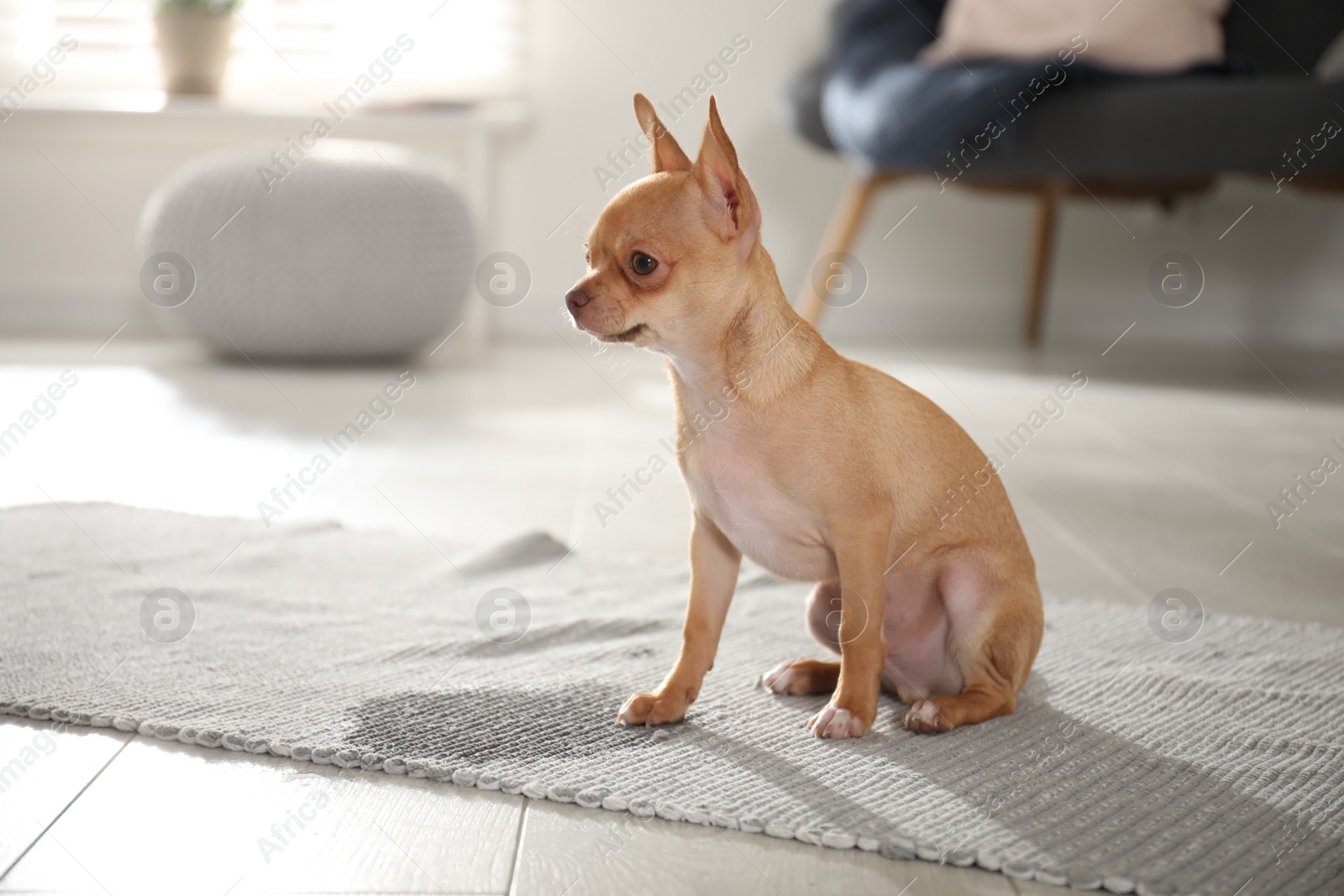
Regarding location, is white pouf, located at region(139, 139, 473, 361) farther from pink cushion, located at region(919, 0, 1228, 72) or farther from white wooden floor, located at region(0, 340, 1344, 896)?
pink cushion, located at region(919, 0, 1228, 72)

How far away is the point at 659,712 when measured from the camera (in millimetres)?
1239

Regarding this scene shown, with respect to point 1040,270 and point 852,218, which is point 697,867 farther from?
point 1040,270

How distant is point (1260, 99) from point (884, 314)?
6.17 ft

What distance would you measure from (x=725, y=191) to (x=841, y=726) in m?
0.53

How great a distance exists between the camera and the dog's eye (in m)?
1.16

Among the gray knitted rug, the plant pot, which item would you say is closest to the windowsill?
the plant pot

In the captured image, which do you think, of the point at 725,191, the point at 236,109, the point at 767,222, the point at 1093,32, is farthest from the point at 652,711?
A: the point at 236,109

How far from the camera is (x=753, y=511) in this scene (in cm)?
122

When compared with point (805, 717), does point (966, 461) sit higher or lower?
higher

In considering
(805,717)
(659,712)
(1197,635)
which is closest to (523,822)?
(659,712)

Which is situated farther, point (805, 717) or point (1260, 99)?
point (1260, 99)

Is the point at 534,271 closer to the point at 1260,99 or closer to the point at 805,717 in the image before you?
the point at 1260,99

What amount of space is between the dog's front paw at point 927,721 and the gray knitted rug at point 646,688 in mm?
14

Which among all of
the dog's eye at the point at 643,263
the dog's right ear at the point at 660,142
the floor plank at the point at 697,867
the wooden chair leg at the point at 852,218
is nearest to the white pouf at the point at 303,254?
the wooden chair leg at the point at 852,218
